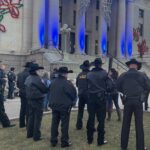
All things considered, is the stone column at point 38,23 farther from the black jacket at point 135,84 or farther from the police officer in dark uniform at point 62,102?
the black jacket at point 135,84

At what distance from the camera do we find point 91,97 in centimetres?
1023

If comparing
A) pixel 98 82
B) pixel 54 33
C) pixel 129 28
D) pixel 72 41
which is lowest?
pixel 98 82

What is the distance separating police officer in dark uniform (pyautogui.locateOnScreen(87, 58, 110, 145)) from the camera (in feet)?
33.3

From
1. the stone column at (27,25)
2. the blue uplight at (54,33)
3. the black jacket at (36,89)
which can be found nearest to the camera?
the black jacket at (36,89)

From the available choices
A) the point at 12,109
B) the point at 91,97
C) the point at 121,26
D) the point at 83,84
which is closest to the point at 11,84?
the point at 12,109

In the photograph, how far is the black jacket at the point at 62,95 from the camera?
10234 millimetres

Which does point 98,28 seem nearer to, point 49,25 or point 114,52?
point 114,52

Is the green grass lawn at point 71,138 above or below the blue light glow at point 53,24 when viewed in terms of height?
below

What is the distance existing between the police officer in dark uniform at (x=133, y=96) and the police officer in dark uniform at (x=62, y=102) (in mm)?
1421

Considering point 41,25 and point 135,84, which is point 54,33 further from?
point 135,84

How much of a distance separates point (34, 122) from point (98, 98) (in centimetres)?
201

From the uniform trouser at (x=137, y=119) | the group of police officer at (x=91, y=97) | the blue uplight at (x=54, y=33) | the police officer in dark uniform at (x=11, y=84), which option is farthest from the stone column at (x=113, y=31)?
the uniform trouser at (x=137, y=119)

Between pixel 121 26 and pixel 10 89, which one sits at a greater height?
pixel 121 26

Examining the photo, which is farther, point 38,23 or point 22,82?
point 38,23
